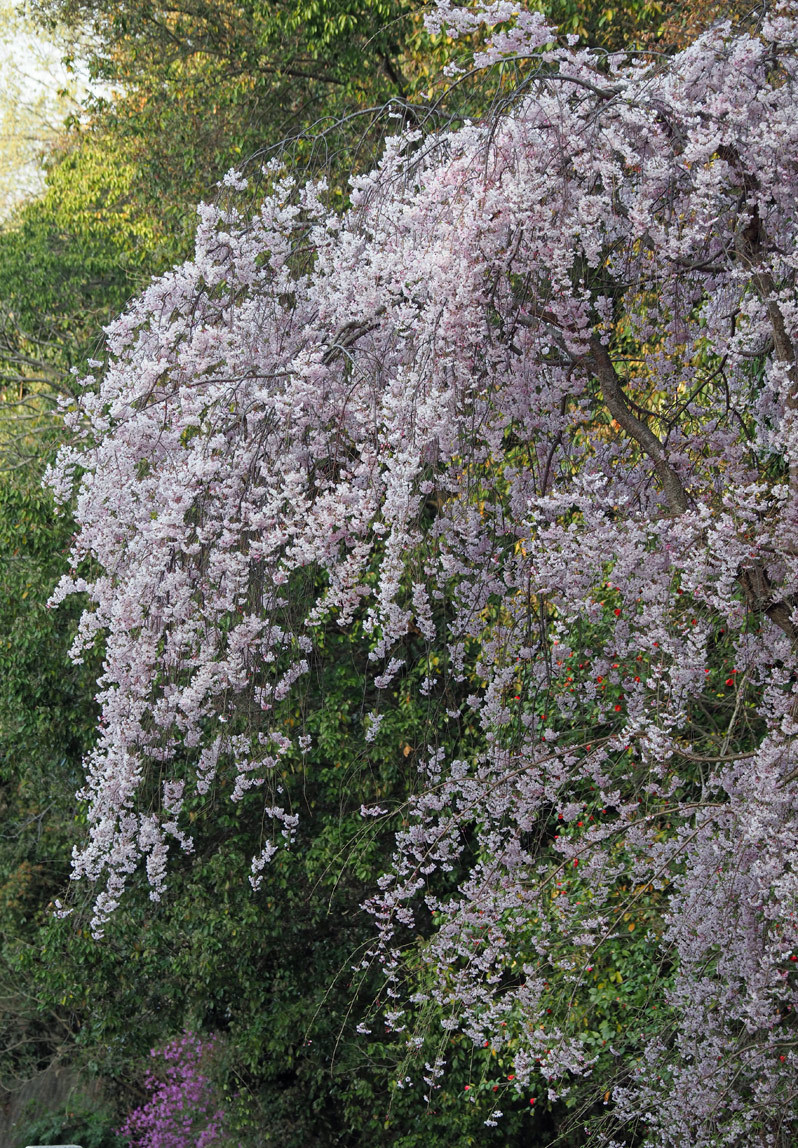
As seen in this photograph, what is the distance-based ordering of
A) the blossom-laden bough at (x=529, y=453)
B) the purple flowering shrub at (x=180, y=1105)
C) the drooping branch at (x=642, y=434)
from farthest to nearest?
1. the purple flowering shrub at (x=180, y=1105)
2. the drooping branch at (x=642, y=434)
3. the blossom-laden bough at (x=529, y=453)

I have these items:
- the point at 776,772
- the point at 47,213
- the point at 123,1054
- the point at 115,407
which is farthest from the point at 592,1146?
the point at 47,213

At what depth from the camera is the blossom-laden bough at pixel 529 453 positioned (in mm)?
2611

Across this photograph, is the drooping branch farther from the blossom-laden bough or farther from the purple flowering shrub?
the purple flowering shrub

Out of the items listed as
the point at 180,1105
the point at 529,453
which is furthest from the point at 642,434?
the point at 180,1105

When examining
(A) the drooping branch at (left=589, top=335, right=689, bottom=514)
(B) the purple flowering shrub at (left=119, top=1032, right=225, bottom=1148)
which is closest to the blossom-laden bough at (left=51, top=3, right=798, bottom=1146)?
(A) the drooping branch at (left=589, top=335, right=689, bottom=514)

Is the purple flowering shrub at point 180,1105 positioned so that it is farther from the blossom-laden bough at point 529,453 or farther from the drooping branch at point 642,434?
the drooping branch at point 642,434

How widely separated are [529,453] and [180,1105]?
616 centimetres

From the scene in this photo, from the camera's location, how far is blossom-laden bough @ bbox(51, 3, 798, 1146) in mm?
2611

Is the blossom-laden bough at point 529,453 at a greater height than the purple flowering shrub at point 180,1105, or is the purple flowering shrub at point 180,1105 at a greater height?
the blossom-laden bough at point 529,453

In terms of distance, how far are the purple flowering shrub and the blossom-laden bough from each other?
4.33 metres

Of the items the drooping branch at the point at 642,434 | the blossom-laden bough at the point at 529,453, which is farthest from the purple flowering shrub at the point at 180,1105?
the drooping branch at the point at 642,434

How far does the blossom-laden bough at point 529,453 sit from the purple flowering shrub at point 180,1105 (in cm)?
433

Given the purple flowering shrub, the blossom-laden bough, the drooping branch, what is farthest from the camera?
the purple flowering shrub

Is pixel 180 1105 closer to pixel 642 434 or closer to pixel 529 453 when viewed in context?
pixel 529 453
